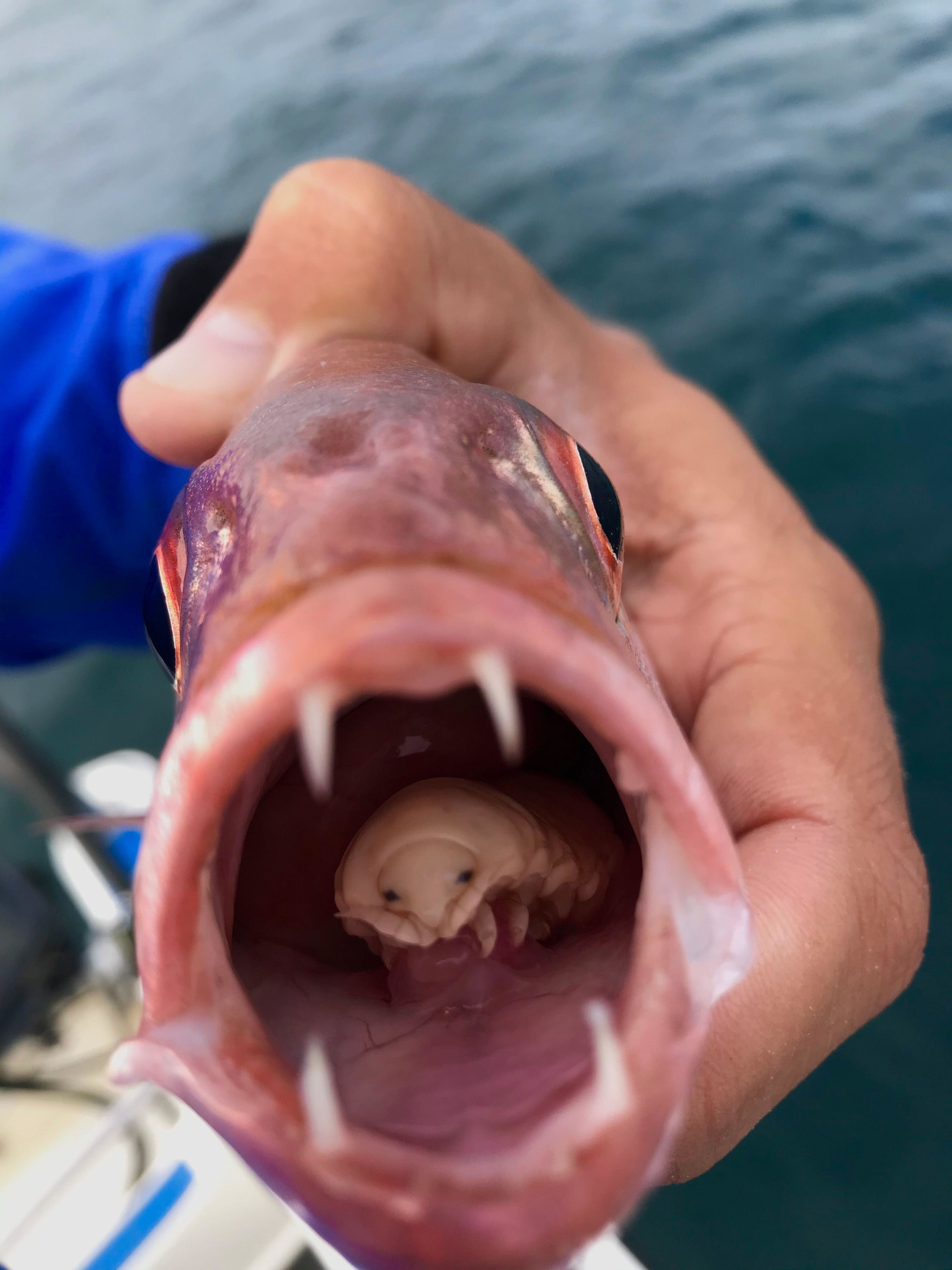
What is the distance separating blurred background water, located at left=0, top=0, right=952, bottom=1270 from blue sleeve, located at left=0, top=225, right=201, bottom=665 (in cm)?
144

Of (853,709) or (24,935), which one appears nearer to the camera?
(853,709)

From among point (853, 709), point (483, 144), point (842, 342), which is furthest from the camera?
point (483, 144)

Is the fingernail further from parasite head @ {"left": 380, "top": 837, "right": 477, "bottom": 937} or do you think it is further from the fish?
parasite head @ {"left": 380, "top": 837, "right": 477, "bottom": 937}

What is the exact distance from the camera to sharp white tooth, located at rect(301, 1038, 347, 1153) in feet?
2.26

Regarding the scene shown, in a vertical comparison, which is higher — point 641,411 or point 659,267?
point 641,411

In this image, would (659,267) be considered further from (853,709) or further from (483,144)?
(853,709)

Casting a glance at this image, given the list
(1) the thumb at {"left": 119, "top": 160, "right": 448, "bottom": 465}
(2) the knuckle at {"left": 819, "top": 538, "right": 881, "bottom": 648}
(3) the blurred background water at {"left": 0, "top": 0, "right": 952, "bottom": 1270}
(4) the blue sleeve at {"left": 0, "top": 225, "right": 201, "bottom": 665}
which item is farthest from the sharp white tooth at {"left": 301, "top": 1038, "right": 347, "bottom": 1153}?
(4) the blue sleeve at {"left": 0, "top": 225, "right": 201, "bottom": 665}

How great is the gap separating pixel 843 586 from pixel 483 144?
5017 millimetres

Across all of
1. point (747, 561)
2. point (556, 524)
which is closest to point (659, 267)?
point (747, 561)

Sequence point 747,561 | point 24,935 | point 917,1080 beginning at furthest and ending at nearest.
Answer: point 24,935
point 917,1080
point 747,561

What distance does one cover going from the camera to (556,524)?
952 millimetres

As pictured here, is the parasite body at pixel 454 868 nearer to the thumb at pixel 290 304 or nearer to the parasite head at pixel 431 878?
the parasite head at pixel 431 878

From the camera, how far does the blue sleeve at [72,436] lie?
242cm

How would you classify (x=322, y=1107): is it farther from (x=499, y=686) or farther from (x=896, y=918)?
(x=896, y=918)
